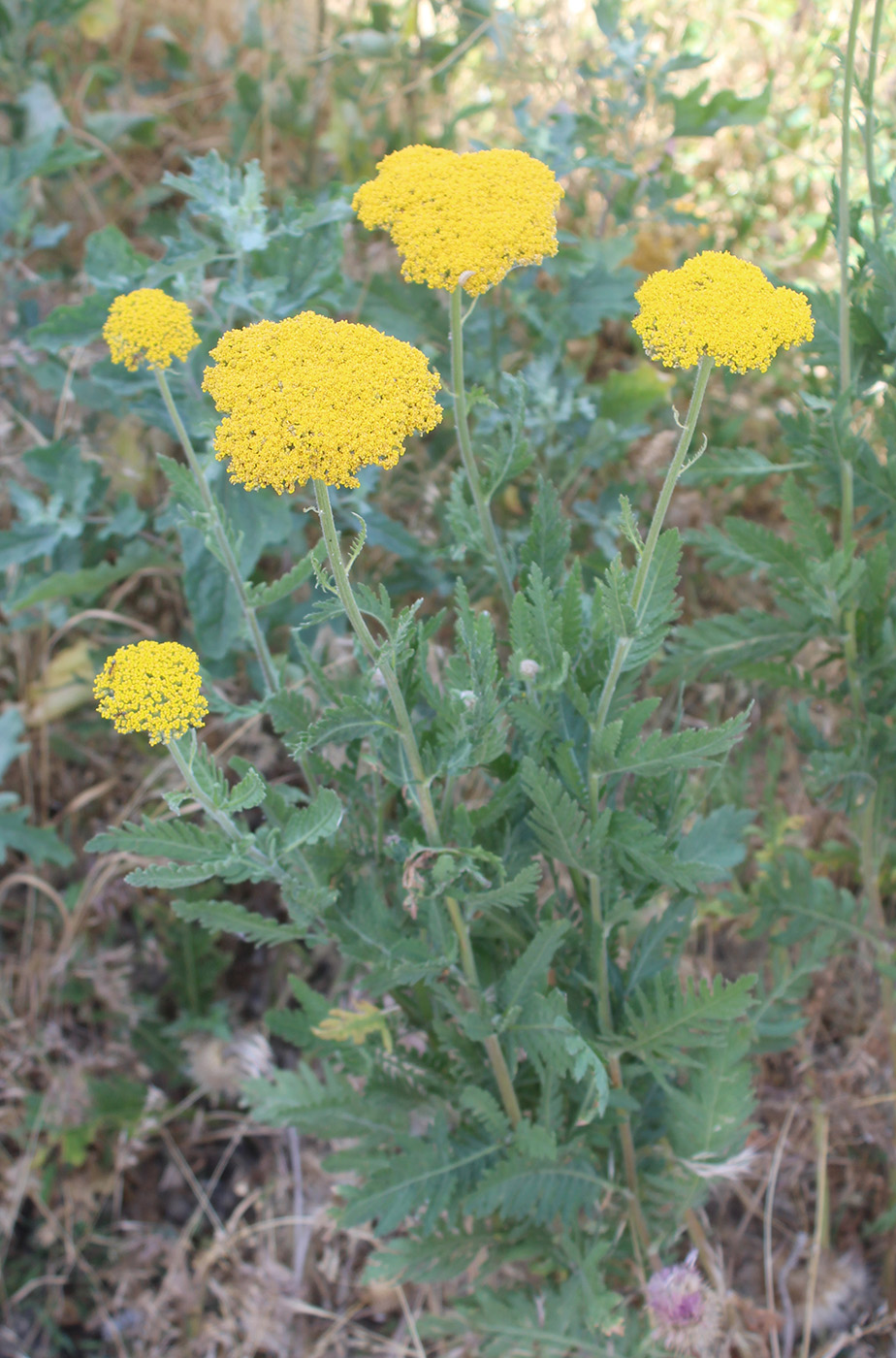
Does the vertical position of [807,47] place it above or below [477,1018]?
above

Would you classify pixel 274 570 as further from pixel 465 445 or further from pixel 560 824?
pixel 560 824

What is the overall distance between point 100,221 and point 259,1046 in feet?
8.74

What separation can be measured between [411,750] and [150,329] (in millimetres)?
755

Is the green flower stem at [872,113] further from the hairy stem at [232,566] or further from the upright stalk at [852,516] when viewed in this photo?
the hairy stem at [232,566]

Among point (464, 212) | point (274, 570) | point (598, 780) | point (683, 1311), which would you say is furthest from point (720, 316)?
point (274, 570)

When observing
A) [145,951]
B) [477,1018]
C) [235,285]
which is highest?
[235,285]

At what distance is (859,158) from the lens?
3.12 m

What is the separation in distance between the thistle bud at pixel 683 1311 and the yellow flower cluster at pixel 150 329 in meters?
1.81

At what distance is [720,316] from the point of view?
1.25m

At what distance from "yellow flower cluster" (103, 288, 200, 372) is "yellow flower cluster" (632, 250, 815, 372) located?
720mm

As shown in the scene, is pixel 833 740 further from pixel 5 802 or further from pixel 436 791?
pixel 5 802

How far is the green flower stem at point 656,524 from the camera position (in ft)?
4.12

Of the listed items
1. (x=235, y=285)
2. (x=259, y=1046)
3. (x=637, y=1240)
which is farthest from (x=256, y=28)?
(x=637, y=1240)

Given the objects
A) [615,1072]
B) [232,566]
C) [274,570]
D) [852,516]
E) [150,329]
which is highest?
[150,329]
